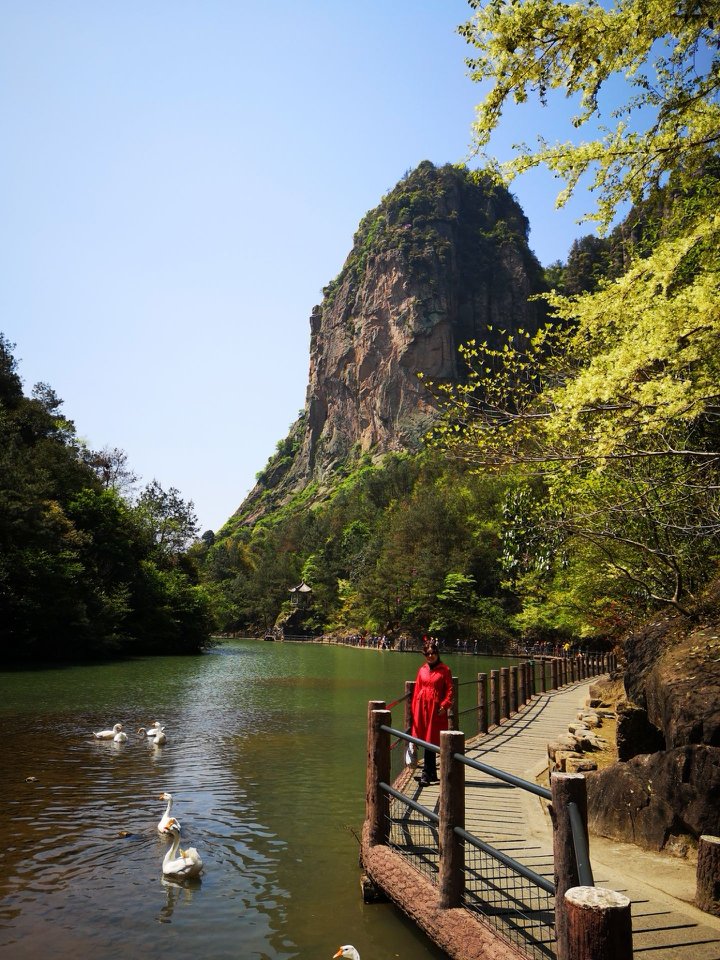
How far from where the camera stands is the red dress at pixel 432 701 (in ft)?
29.3

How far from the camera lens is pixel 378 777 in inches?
289

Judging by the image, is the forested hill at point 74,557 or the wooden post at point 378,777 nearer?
the wooden post at point 378,777

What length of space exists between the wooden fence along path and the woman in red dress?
1.33ft

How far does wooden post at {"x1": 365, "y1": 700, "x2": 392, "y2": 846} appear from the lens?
7.29 meters

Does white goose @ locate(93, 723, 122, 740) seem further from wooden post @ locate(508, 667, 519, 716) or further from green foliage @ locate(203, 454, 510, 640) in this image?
green foliage @ locate(203, 454, 510, 640)

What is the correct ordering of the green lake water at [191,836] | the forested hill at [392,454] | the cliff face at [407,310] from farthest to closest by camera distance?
the cliff face at [407,310], the forested hill at [392,454], the green lake water at [191,836]

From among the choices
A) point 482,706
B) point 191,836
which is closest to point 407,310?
point 482,706

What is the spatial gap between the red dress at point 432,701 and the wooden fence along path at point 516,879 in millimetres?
827

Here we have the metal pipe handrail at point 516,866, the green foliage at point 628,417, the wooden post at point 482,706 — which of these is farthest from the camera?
the wooden post at point 482,706

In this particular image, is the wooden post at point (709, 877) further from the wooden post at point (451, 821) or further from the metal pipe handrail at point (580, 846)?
the metal pipe handrail at point (580, 846)

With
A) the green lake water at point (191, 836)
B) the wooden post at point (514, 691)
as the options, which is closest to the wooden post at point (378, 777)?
the green lake water at point (191, 836)

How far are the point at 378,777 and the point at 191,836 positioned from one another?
11.5 ft

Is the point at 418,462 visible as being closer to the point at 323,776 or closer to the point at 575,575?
the point at 575,575

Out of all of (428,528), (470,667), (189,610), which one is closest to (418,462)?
(428,528)
